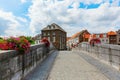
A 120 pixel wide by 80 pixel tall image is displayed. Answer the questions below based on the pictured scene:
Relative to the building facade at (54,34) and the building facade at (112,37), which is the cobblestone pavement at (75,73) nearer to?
the building facade at (54,34)

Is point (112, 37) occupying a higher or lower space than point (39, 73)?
higher

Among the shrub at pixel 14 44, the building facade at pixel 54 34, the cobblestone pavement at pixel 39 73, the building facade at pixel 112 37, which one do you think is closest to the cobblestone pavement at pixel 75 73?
the cobblestone pavement at pixel 39 73

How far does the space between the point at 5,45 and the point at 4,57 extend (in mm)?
1181

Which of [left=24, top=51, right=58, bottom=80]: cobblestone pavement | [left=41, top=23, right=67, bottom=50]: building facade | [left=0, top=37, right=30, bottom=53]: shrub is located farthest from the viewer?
[left=41, top=23, right=67, bottom=50]: building facade

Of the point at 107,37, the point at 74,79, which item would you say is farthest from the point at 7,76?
the point at 107,37

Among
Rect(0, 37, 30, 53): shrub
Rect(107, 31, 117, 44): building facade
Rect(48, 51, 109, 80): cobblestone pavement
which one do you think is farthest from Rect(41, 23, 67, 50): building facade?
Rect(0, 37, 30, 53): shrub

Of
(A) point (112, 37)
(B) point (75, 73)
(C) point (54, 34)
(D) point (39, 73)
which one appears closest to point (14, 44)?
(D) point (39, 73)

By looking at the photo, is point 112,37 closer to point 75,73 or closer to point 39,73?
point 75,73

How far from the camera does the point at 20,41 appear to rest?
5.67 meters

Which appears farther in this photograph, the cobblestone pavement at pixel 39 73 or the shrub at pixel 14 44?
the cobblestone pavement at pixel 39 73

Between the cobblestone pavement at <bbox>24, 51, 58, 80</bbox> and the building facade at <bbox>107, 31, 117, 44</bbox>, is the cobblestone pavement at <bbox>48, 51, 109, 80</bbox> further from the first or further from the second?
the building facade at <bbox>107, 31, 117, 44</bbox>

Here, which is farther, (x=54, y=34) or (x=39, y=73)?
Answer: (x=54, y=34)

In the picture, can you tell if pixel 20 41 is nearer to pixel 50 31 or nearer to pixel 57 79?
pixel 57 79

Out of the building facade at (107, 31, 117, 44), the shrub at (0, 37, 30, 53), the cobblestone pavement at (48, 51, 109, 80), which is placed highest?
the building facade at (107, 31, 117, 44)
